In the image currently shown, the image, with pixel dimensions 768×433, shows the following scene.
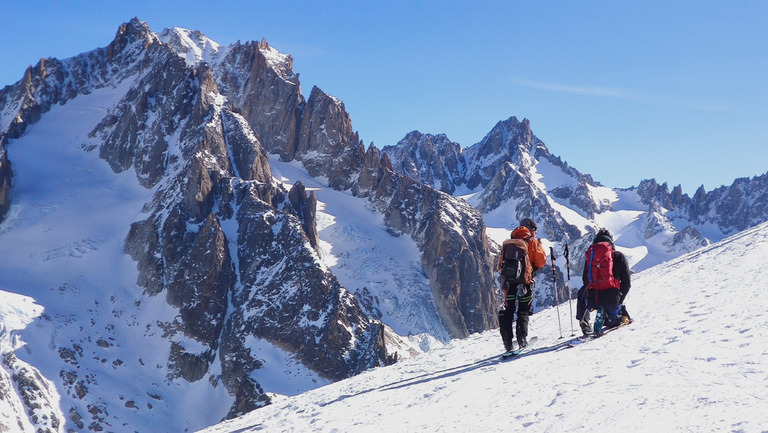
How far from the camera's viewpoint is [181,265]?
13450 centimetres

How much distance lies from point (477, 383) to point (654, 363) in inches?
136

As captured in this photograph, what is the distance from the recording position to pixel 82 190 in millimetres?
156625

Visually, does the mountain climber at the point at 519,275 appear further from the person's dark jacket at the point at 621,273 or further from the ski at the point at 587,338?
the person's dark jacket at the point at 621,273

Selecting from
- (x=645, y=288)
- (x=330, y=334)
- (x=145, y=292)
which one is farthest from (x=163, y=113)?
(x=645, y=288)

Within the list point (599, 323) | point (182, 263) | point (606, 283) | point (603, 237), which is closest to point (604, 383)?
point (599, 323)

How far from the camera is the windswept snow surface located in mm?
9719

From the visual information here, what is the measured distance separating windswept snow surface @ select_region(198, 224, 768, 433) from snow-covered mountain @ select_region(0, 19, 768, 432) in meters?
92.2

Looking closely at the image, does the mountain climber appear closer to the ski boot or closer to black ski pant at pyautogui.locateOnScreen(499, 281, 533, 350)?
black ski pant at pyautogui.locateOnScreen(499, 281, 533, 350)

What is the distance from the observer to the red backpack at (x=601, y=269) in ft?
52.5

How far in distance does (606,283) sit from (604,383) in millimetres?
4957

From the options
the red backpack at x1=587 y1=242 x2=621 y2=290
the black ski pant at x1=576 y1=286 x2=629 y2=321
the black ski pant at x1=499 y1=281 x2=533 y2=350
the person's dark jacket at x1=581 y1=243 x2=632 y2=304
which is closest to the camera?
the black ski pant at x1=499 y1=281 x2=533 y2=350

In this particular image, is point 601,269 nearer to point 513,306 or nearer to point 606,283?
point 606,283

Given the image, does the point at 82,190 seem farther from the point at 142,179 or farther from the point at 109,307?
the point at 109,307

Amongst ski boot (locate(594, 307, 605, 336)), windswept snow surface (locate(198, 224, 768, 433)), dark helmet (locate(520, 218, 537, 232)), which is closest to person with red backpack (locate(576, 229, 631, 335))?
ski boot (locate(594, 307, 605, 336))
